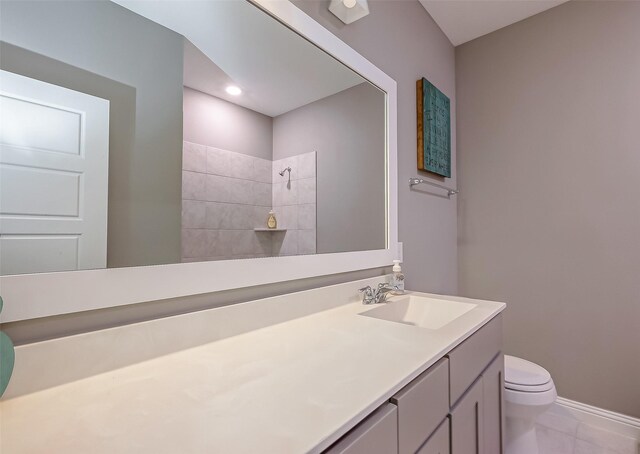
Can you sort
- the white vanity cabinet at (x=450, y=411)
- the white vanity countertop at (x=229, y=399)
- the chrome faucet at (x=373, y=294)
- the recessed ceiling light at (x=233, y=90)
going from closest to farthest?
1. the white vanity countertop at (x=229, y=399)
2. the white vanity cabinet at (x=450, y=411)
3. the recessed ceiling light at (x=233, y=90)
4. the chrome faucet at (x=373, y=294)

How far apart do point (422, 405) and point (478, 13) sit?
7.75 ft

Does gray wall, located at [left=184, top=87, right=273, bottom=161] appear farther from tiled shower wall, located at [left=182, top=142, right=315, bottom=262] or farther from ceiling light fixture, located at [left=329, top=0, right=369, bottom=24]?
ceiling light fixture, located at [left=329, top=0, right=369, bottom=24]

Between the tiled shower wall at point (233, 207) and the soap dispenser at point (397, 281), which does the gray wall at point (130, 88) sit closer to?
the tiled shower wall at point (233, 207)

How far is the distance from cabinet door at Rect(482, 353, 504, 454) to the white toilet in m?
0.19

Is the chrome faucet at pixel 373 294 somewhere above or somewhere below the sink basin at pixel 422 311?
above

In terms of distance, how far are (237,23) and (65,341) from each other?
3.14ft

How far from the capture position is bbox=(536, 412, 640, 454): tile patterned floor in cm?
159

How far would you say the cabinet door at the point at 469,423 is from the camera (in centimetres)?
84

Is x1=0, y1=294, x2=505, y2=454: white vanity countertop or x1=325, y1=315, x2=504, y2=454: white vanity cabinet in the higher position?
x1=0, y1=294, x2=505, y2=454: white vanity countertop

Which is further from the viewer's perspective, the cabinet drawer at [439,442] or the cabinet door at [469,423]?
the cabinet door at [469,423]

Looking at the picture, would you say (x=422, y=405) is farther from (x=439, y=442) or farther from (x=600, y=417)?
(x=600, y=417)

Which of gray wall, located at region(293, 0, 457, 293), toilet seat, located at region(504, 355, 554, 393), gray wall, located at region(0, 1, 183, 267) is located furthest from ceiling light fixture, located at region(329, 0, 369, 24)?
toilet seat, located at region(504, 355, 554, 393)

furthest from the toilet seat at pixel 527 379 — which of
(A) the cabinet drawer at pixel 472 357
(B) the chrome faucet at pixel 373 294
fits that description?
(B) the chrome faucet at pixel 373 294

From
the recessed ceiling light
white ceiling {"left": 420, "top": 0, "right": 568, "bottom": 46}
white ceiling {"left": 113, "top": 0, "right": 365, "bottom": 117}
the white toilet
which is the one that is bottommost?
the white toilet
